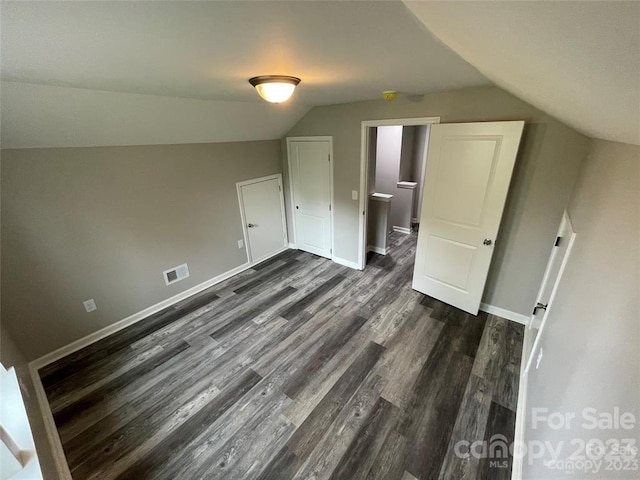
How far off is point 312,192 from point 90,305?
2882mm

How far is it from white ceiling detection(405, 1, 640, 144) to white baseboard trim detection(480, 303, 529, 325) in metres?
2.42

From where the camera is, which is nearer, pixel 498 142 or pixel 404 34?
pixel 404 34

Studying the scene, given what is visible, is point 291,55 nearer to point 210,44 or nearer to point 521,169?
point 210,44

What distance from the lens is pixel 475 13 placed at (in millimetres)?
553

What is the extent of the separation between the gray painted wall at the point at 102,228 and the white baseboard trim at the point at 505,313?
3.33 metres

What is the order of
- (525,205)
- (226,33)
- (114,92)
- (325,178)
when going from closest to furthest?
(226,33) < (114,92) < (525,205) < (325,178)

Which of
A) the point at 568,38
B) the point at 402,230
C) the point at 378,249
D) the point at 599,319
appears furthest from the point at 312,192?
the point at 568,38

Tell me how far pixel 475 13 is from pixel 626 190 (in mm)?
1012

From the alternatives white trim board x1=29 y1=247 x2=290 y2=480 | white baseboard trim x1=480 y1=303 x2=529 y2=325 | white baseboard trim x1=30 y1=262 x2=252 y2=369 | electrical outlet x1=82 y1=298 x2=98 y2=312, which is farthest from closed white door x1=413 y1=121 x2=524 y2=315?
electrical outlet x1=82 y1=298 x2=98 y2=312

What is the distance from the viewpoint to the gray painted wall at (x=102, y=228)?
213 cm

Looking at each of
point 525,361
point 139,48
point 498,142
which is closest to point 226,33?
point 139,48

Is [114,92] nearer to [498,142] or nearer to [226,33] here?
[226,33]

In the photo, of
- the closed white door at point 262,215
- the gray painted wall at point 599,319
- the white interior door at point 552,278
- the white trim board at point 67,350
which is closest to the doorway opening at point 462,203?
the white interior door at point 552,278

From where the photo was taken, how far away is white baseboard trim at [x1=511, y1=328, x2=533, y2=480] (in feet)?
5.09
